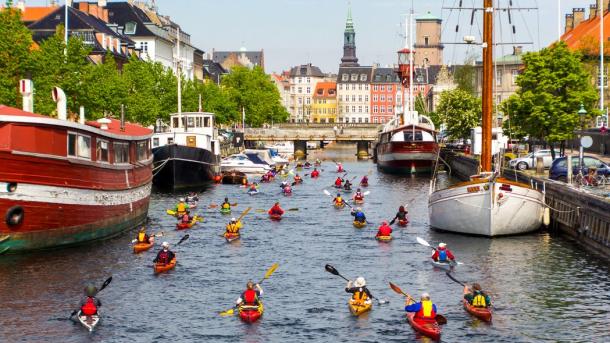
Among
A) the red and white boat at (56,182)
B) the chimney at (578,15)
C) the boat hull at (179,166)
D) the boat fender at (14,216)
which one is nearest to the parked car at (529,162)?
the boat hull at (179,166)

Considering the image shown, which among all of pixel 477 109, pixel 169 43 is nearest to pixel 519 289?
pixel 477 109

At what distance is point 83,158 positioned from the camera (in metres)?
45.8

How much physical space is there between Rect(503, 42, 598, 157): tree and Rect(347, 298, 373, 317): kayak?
45.0 meters

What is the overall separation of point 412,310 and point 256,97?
145897 mm

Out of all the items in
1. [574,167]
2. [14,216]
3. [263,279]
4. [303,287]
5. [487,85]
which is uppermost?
[487,85]

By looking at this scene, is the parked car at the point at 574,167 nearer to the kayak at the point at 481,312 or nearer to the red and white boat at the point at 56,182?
the red and white boat at the point at 56,182

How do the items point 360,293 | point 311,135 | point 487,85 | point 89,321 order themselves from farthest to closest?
point 311,135
point 487,85
point 360,293
point 89,321

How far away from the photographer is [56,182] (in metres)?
43.0

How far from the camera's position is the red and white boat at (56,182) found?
41.0 meters

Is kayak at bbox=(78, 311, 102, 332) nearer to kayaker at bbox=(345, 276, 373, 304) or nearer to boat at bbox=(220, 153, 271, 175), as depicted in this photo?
kayaker at bbox=(345, 276, 373, 304)

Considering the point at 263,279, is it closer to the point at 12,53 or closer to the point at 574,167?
the point at 574,167

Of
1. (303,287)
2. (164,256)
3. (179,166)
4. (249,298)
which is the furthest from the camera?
(179,166)

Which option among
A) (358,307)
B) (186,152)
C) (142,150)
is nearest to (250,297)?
(358,307)

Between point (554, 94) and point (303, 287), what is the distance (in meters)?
45.3
